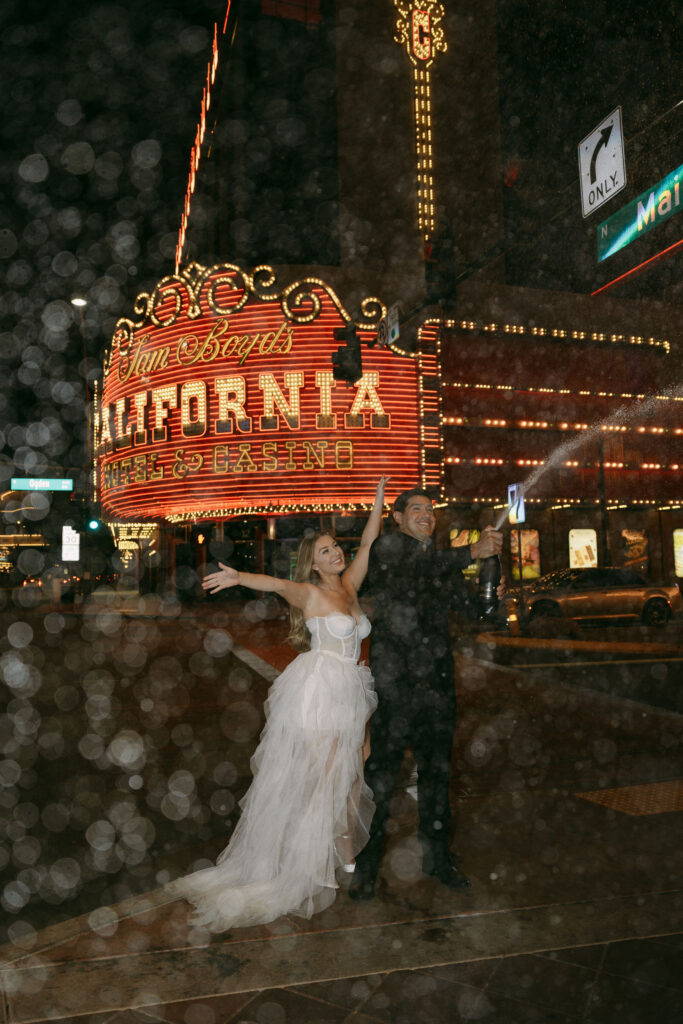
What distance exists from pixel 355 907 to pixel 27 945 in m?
1.60

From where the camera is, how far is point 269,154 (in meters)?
31.8

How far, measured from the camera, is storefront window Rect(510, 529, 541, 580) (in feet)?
90.0

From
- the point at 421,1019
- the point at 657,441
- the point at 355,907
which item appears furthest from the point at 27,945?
the point at 657,441

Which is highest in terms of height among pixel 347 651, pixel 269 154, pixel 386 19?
pixel 386 19

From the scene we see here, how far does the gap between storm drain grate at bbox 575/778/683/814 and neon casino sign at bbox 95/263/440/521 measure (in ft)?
51.6

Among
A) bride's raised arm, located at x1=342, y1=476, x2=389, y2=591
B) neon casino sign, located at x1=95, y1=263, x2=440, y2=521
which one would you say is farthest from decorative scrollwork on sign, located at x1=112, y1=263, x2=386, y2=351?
bride's raised arm, located at x1=342, y1=476, x2=389, y2=591

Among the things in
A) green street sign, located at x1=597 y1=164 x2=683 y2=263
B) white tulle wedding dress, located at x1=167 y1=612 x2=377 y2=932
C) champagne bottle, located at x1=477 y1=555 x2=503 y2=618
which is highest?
green street sign, located at x1=597 y1=164 x2=683 y2=263

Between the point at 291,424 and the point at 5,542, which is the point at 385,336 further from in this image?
the point at 5,542

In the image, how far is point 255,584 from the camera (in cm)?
452

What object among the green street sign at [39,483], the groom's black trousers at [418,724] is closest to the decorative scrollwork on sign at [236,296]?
the green street sign at [39,483]

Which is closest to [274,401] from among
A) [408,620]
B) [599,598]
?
[599,598]

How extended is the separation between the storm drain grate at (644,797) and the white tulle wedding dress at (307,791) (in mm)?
2204

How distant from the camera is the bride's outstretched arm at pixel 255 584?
4.41 meters

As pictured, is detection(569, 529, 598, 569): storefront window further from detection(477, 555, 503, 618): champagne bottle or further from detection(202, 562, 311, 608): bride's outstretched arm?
detection(202, 562, 311, 608): bride's outstretched arm
